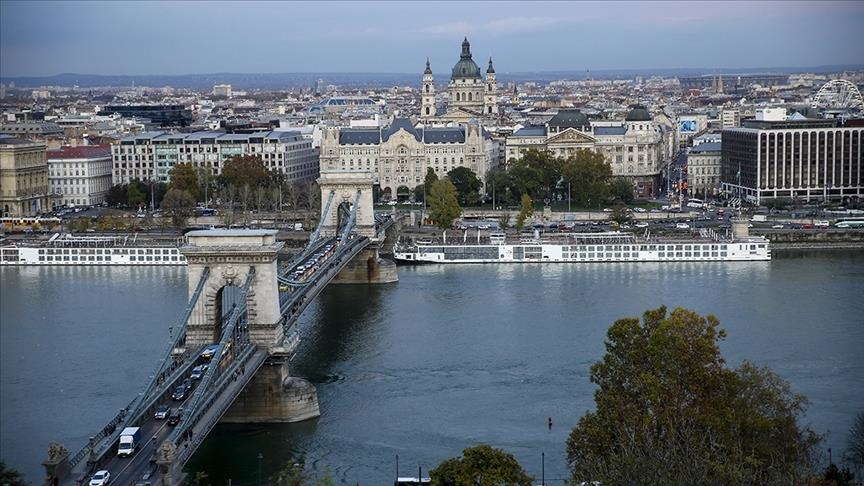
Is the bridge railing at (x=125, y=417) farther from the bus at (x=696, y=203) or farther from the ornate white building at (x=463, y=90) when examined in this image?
the ornate white building at (x=463, y=90)

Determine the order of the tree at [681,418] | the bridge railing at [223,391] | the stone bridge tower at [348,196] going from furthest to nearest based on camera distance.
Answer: the stone bridge tower at [348,196], the bridge railing at [223,391], the tree at [681,418]

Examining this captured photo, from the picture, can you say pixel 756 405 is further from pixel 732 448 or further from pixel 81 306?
pixel 81 306

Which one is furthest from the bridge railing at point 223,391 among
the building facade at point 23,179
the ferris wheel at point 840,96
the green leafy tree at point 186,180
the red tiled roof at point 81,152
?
the ferris wheel at point 840,96

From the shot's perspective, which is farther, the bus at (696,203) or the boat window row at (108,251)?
the bus at (696,203)

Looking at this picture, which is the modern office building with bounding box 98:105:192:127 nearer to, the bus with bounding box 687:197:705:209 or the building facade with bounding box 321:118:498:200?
the building facade with bounding box 321:118:498:200

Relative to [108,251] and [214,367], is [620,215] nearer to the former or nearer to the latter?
[108,251]

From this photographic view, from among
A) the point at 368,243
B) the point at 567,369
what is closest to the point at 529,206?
the point at 368,243
